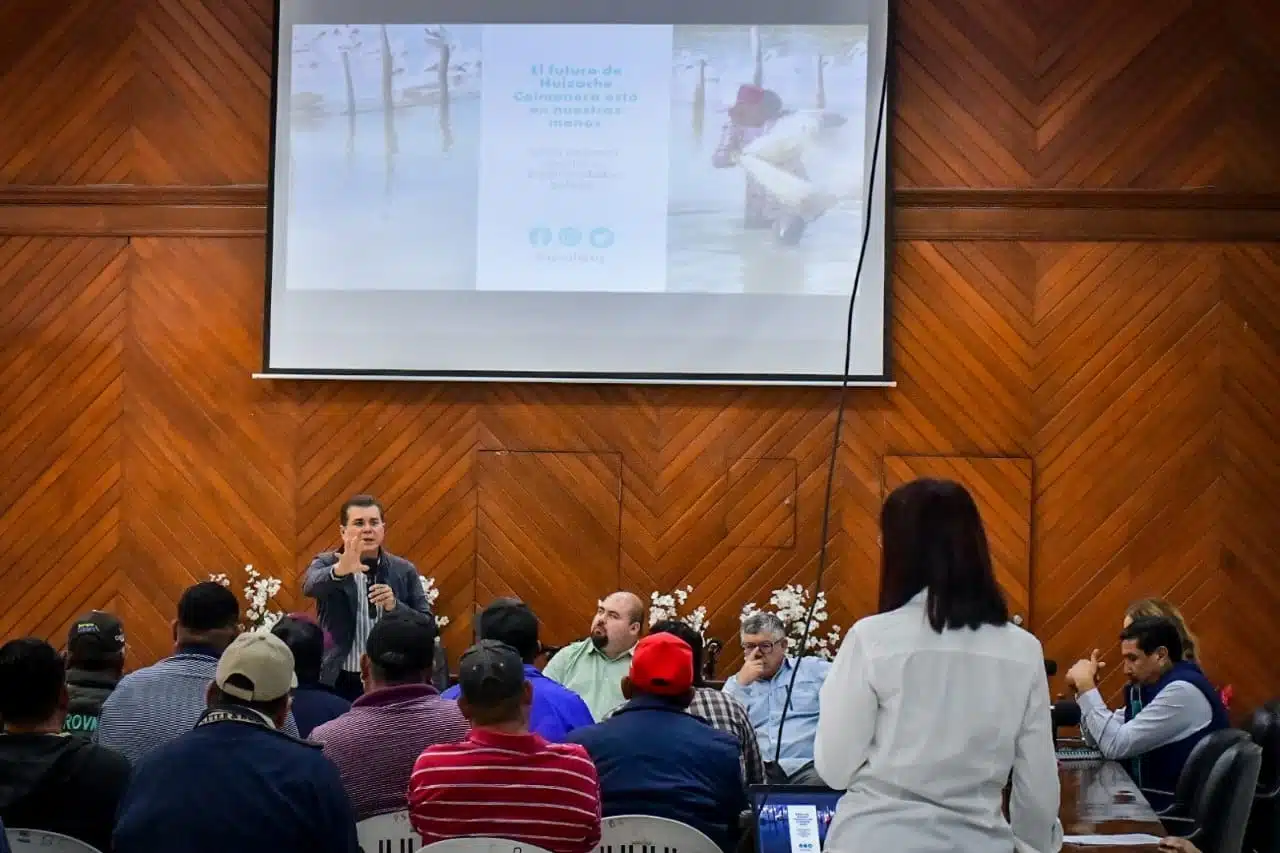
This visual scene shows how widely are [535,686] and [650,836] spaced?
1054 mm

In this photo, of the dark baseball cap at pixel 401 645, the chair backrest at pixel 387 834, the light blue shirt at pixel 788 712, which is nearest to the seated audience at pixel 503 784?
the chair backrest at pixel 387 834

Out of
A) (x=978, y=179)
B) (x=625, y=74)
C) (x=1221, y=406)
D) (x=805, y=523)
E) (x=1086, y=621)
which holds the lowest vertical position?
(x=1086, y=621)

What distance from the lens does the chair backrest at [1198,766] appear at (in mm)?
4312

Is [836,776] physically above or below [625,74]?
below

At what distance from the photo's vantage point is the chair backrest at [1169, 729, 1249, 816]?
4.31 meters

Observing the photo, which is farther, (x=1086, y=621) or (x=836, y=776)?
(x=1086, y=621)

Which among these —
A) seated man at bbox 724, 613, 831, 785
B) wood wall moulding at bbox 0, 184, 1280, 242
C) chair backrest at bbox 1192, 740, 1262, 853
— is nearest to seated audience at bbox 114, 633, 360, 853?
seated man at bbox 724, 613, 831, 785

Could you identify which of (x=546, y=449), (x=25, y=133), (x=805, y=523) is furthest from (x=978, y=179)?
(x=25, y=133)

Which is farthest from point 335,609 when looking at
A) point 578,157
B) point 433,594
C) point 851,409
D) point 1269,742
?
point 1269,742

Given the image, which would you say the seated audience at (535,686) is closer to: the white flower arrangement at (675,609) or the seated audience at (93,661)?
the seated audience at (93,661)

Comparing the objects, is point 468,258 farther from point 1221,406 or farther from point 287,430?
point 1221,406

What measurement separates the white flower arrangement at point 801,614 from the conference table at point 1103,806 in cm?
204

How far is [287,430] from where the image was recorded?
6.87 meters

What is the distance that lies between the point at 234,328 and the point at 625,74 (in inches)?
88.8
